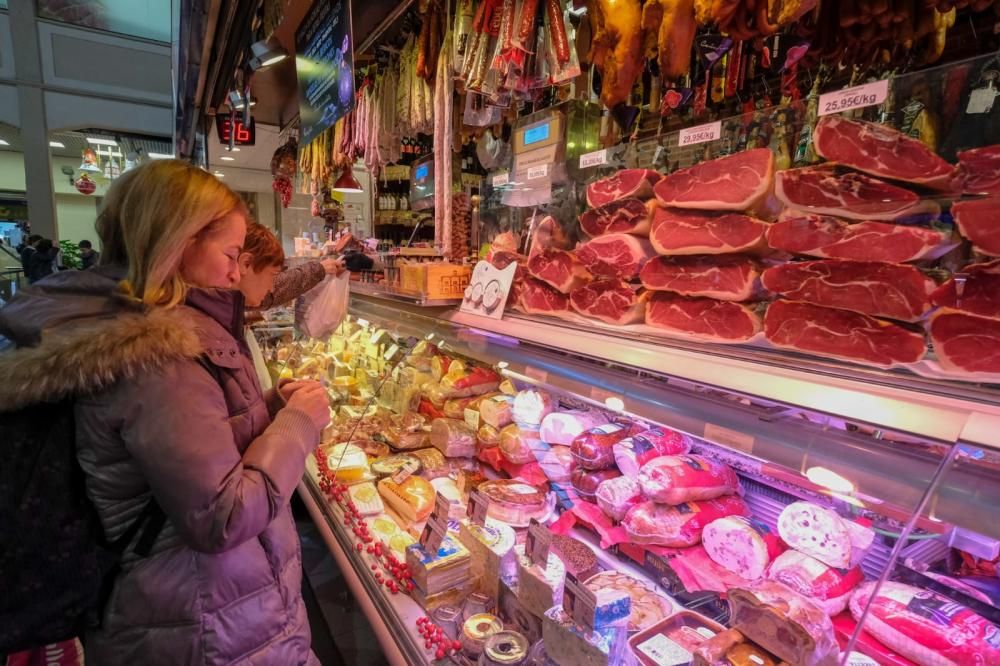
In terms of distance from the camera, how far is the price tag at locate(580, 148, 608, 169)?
2.05 metres

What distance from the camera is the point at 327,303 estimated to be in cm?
354

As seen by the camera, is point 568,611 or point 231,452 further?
point 568,611

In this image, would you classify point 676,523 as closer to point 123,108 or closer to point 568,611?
point 568,611

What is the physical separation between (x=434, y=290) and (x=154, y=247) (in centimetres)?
122

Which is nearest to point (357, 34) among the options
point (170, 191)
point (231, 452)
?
point (170, 191)

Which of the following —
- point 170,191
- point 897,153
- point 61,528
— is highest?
A: point 897,153

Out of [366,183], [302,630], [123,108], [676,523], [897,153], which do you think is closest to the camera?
[897,153]

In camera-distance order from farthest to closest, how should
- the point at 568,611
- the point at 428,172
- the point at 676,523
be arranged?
the point at 428,172, the point at 676,523, the point at 568,611

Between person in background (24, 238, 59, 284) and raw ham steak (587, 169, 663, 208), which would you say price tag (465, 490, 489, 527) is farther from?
person in background (24, 238, 59, 284)

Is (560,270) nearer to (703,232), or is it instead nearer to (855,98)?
(703,232)

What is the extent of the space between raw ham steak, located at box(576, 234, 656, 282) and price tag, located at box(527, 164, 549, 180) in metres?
0.64

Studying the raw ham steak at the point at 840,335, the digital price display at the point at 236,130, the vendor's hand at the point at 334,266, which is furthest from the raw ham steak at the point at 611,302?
the digital price display at the point at 236,130

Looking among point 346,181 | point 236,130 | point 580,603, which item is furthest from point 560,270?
point 236,130

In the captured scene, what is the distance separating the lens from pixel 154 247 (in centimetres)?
136
